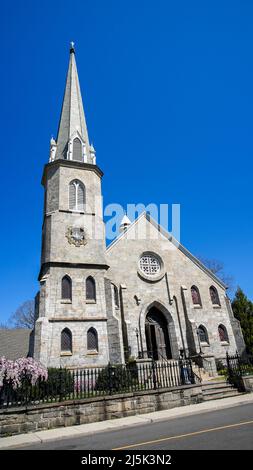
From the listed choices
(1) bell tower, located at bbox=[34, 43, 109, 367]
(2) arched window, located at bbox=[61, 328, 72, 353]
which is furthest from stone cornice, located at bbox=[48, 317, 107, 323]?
(2) arched window, located at bbox=[61, 328, 72, 353]

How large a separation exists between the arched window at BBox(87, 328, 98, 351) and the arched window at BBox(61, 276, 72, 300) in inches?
102

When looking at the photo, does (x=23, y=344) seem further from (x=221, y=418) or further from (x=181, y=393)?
(x=221, y=418)

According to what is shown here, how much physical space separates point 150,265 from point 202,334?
22.7 feet

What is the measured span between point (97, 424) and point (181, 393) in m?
4.18

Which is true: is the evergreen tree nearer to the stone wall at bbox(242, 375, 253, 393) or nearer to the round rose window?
the round rose window

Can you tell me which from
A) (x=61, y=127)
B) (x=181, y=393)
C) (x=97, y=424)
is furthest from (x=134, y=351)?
(x=61, y=127)

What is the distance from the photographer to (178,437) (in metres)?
7.08

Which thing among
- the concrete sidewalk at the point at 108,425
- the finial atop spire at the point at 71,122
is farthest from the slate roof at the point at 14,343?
the finial atop spire at the point at 71,122

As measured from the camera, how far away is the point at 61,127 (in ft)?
93.0

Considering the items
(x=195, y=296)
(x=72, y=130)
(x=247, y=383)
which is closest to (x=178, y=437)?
(x=247, y=383)

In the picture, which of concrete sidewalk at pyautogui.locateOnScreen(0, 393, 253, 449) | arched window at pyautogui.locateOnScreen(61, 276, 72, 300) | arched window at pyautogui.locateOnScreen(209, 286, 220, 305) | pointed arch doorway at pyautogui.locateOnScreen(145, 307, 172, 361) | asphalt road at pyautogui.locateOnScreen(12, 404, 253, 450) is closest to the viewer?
asphalt road at pyautogui.locateOnScreen(12, 404, 253, 450)

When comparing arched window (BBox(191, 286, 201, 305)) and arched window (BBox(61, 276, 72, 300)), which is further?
arched window (BBox(191, 286, 201, 305))

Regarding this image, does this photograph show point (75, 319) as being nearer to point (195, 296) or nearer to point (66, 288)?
point (66, 288)

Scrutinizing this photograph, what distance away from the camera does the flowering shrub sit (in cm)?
1153
